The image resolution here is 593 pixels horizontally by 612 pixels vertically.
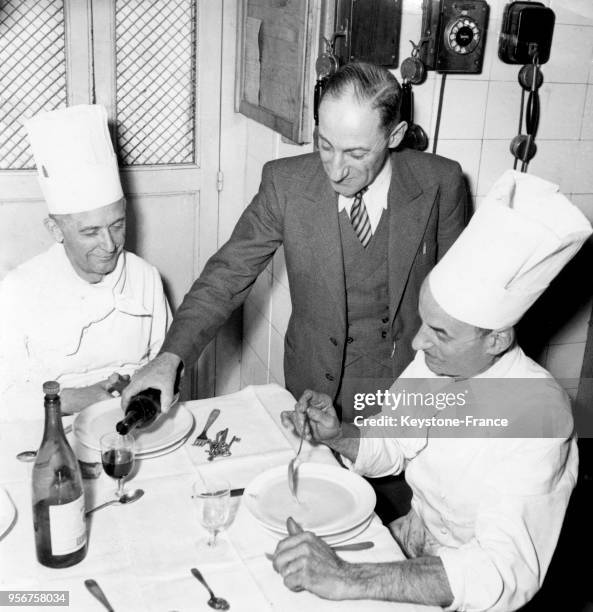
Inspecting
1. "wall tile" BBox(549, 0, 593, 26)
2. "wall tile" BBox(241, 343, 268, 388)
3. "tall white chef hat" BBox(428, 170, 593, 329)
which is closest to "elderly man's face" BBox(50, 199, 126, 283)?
"tall white chef hat" BBox(428, 170, 593, 329)

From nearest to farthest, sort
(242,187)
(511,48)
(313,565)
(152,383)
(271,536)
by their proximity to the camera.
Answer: (313,565), (271,536), (152,383), (511,48), (242,187)

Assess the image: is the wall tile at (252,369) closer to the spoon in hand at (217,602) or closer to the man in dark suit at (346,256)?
the man in dark suit at (346,256)

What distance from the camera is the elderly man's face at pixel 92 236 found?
236 cm

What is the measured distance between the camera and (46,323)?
7.87 feet

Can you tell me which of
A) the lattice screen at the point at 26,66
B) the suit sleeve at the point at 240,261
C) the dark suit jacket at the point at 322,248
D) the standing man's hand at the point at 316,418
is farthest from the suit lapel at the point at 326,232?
the lattice screen at the point at 26,66

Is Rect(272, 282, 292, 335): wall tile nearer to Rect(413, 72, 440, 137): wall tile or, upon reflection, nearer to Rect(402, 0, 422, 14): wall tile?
Rect(413, 72, 440, 137): wall tile

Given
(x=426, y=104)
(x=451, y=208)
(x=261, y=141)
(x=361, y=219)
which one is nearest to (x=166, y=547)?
(x=361, y=219)

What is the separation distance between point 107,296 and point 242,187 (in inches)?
53.3

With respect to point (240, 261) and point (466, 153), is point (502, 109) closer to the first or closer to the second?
point (466, 153)

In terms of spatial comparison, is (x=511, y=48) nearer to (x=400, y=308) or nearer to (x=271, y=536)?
(x=400, y=308)

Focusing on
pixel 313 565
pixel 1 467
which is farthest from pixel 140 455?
pixel 313 565

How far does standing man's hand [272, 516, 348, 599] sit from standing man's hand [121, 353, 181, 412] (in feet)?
1.94

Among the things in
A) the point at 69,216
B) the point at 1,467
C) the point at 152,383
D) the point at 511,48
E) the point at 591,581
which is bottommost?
the point at 591,581

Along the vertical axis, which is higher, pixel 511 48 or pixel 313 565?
pixel 511 48
